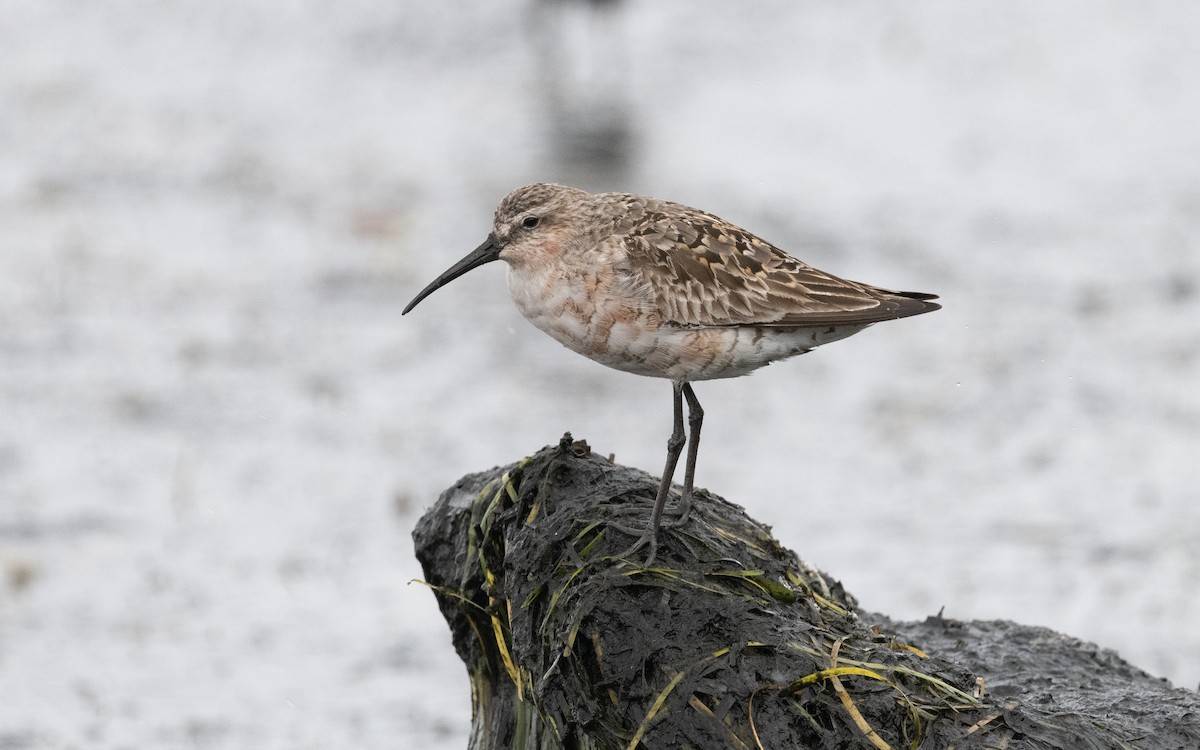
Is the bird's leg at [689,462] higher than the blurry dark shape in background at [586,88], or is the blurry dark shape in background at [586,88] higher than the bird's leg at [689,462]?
the blurry dark shape in background at [586,88]

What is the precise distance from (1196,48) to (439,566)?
12667 mm

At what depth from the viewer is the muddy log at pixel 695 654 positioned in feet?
16.3

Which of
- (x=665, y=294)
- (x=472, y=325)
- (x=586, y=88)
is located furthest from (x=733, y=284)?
(x=586, y=88)

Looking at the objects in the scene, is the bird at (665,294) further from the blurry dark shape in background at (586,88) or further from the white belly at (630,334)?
the blurry dark shape in background at (586,88)

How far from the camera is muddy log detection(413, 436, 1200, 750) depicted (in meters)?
4.98

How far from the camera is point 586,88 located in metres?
16.9

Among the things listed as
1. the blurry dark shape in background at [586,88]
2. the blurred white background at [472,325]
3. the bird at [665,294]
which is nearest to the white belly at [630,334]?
the bird at [665,294]

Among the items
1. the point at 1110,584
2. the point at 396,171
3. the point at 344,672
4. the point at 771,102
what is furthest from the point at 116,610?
the point at 771,102

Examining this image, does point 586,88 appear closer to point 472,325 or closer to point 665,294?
point 472,325

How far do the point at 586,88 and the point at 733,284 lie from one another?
1161 cm

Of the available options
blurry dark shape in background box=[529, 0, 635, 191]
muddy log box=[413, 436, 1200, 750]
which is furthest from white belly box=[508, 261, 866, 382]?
blurry dark shape in background box=[529, 0, 635, 191]

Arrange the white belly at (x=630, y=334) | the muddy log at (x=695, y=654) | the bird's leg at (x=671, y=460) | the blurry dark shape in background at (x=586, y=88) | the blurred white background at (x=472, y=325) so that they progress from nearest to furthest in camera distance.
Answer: the muddy log at (x=695, y=654)
the bird's leg at (x=671, y=460)
the white belly at (x=630, y=334)
the blurred white background at (x=472, y=325)
the blurry dark shape in background at (x=586, y=88)

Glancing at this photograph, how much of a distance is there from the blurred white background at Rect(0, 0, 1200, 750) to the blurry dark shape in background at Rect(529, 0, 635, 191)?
6 cm

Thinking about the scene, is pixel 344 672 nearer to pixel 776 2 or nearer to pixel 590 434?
pixel 590 434
